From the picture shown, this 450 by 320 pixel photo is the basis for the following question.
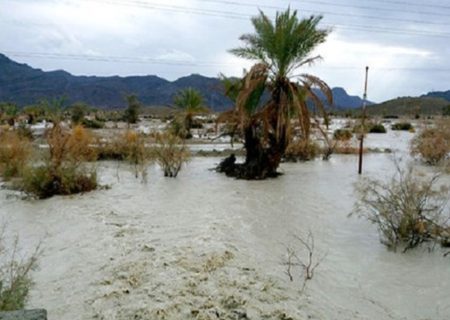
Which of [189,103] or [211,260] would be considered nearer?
[211,260]

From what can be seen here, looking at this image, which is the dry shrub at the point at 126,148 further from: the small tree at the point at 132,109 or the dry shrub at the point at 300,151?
the small tree at the point at 132,109

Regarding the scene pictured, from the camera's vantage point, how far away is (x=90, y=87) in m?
148

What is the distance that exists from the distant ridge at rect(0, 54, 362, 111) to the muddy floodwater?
111 meters

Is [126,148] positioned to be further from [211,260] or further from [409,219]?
[409,219]

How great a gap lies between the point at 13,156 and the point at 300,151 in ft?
43.3

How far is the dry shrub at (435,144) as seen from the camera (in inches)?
890

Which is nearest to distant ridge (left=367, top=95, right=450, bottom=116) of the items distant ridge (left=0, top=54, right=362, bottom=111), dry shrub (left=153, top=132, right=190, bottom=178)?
distant ridge (left=0, top=54, right=362, bottom=111)

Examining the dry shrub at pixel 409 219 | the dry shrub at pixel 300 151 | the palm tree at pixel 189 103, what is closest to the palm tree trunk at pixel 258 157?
the dry shrub at pixel 300 151

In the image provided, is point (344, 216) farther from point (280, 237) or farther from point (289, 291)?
point (289, 291)

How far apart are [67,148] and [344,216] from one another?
8.36m

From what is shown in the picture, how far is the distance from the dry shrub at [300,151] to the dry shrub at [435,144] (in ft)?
16.2

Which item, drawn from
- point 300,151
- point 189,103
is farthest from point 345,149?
point 189,103

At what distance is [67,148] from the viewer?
1547 centimetres

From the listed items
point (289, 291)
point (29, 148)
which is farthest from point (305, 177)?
point (289, 291)
